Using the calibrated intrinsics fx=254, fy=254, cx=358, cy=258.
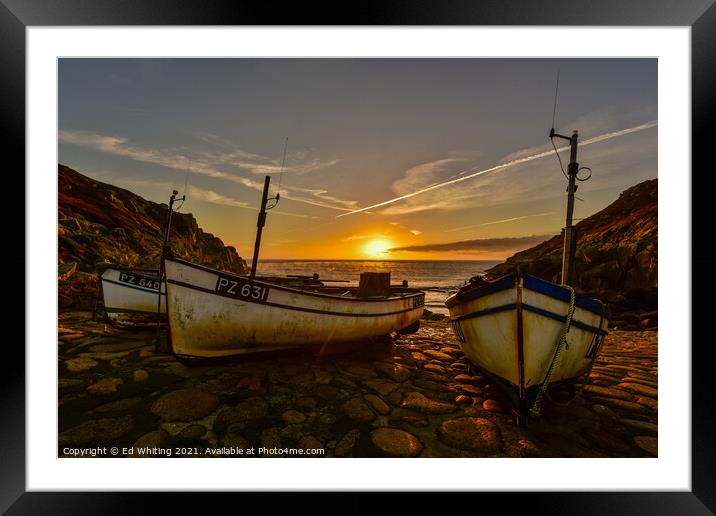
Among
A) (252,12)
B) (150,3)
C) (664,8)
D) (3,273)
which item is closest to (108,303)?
(3,273)

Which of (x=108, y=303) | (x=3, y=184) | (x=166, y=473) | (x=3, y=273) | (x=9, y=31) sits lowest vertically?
(x=166, y=473)

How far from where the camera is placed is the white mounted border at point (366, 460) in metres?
2.66

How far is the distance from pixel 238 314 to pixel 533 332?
4.53m

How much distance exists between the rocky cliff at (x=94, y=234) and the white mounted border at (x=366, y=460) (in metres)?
3.69

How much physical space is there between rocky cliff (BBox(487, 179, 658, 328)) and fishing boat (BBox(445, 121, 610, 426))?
7513 millimetres

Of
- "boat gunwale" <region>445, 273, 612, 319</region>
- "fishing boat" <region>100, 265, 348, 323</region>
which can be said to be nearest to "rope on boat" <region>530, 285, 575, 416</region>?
"boat gunwale" <region>445, 273, 612, 319</region>

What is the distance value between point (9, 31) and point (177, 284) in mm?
3249

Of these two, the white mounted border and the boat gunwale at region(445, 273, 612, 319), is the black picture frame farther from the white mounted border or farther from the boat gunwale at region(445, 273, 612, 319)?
the boat gunwale at region(445, 273, 612, 319)

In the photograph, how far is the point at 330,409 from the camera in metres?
3.49

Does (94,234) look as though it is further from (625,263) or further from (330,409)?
(625,263)

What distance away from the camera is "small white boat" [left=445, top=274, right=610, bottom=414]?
3160mm

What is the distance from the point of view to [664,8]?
241 cm

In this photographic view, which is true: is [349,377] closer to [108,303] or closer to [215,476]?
[215,476]

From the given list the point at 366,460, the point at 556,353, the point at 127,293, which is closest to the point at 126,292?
the point at 127,293
